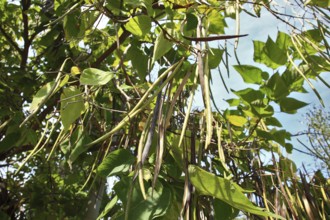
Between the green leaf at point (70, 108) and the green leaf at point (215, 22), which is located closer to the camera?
the green leaf at point (70, 108)

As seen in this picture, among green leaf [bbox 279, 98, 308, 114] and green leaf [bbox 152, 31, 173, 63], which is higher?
green leaf [bbox 279, 98, 308, 114]

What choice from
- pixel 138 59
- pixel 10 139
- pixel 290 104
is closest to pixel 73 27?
pixel 138 59

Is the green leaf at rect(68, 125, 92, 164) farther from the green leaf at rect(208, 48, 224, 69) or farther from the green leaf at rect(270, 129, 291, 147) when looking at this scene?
the green leaf at rect(270, 129, 291, 147)

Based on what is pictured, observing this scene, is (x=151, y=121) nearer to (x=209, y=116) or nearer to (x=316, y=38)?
(x=209, y=116)

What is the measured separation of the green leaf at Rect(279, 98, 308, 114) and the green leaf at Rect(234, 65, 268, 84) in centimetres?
6

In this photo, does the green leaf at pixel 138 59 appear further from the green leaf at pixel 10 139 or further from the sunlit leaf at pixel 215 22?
the green leaf at pixel 10 139

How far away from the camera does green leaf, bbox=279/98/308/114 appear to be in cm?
80

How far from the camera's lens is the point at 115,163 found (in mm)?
531

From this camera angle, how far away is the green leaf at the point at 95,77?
1.89 ft

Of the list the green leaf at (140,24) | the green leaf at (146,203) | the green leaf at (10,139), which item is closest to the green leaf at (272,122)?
the green leaf at (140,24)

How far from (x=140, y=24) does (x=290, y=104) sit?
357mm

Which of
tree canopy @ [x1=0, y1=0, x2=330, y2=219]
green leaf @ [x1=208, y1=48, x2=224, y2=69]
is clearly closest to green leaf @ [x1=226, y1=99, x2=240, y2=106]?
tree canopy @ [x1=0, y1=0, x2=330, y2=219]

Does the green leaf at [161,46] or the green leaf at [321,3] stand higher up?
the green leaf at [321,3]

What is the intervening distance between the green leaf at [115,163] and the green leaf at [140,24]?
0.24 meters
